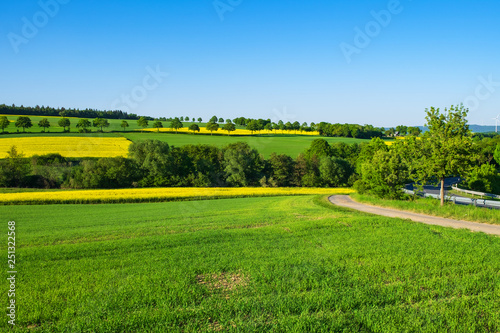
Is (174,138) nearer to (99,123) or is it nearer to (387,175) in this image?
(99,123)

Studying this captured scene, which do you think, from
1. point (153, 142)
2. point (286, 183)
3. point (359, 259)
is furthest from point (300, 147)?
point (359, 259)

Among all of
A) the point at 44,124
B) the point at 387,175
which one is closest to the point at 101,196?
the point at 387,175

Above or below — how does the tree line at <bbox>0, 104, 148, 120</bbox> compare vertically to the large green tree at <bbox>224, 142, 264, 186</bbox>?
above

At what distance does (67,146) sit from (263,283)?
2557 inches

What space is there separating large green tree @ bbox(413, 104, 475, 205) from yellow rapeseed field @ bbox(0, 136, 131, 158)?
51.1 metres

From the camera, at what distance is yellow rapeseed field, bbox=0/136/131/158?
2249 inches

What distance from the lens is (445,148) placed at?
2203 centimetres

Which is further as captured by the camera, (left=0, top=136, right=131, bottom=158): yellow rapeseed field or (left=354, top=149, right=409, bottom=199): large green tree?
(left=0, top=136, right=131, bottom=158): yellow rapeseed field

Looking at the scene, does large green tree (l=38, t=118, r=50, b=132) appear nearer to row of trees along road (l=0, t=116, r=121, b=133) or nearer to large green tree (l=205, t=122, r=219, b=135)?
row of trees along road (l=0, t=116, r=121, b=133)

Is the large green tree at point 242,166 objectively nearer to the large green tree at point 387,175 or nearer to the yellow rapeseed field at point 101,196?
the yellow rapeseed field at point 101,196

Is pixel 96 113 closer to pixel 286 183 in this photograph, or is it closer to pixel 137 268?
pixel 286 183

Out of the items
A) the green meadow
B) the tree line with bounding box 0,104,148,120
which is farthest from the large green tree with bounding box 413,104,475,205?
the tree line with bounding box 0,104,148,120

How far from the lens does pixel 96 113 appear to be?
111062mm

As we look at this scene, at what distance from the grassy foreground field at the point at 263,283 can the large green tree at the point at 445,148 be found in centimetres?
1043
